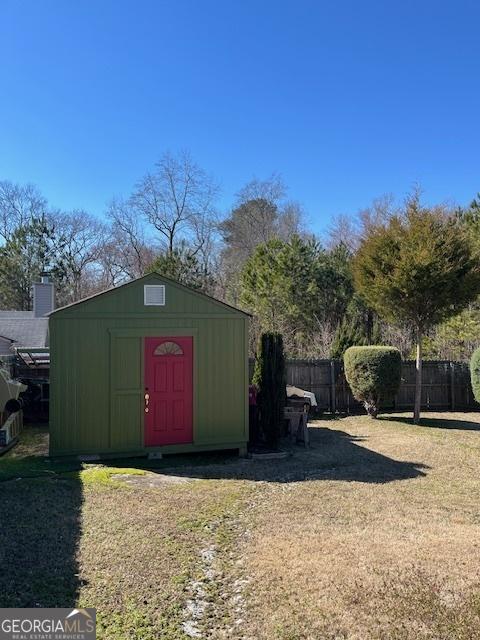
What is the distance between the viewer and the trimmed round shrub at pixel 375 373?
12242 mm

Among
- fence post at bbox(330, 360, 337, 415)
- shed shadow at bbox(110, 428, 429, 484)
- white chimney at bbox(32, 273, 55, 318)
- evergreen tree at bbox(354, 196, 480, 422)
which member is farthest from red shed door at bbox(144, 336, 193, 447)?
white chimney at bbox(32, 273, 55, 318)

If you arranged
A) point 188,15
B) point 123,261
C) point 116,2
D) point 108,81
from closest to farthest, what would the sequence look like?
point 116,2 < point 188,15 < point 108,81 < point 123,261

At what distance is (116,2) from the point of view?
8547 millimetres

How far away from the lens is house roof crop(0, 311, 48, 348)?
52.0ft

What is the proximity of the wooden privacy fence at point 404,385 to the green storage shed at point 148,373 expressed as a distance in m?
5.29

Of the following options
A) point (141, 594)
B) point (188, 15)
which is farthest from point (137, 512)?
point (188, 15)

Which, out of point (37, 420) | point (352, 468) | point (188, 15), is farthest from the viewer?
point (37, 420)

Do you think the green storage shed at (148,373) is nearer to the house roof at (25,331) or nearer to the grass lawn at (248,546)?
the grass lawn at (248,546)

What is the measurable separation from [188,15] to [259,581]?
32.2 feet

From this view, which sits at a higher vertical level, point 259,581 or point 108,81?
point 108,81

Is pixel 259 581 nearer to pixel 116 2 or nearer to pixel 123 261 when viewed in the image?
pixel 116 2

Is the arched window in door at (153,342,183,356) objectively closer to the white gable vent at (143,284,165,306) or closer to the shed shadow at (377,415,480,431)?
the white gable vent at (143,284,165,306)

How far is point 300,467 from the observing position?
7.69 meters

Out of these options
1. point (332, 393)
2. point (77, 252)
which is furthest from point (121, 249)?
point (332, 393)
